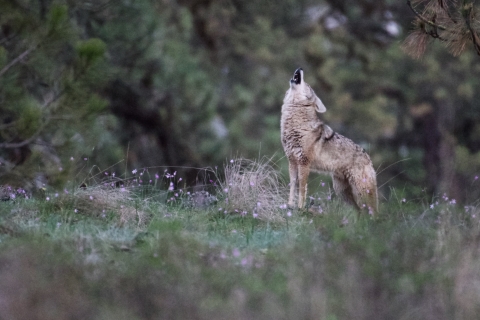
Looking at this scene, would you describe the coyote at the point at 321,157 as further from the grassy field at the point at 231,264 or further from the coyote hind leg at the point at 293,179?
the grassy field at the point at 231,264

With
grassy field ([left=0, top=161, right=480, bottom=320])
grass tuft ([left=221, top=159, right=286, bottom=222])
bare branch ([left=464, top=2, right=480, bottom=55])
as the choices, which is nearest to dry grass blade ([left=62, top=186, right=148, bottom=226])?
grassy field ([left=0, top=161, right=480, bottom=320])

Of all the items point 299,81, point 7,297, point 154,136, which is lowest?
point 154,136

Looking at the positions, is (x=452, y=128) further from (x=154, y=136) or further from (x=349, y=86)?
(x=154, y=136)

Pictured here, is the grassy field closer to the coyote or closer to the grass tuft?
the grass tuft

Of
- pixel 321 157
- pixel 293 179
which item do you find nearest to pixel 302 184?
pixel 293 179

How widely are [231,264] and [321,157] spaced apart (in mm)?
3539

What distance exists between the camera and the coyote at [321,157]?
913 centimetres

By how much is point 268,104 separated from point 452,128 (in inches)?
210

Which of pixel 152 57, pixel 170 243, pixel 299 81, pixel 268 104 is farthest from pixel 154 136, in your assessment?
pixel 170 243

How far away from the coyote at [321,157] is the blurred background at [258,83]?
3.69 meters

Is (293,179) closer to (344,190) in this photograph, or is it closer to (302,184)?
(302,184)

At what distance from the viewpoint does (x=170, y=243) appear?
237 inches

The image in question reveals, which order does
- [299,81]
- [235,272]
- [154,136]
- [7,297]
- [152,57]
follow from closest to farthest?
1. [7,297]
2. [235,272]
3. [299,81]
4. [152,57]
5. [154,136]

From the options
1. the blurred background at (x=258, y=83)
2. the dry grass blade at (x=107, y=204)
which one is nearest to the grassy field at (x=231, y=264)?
the dry grass blade at (x=107, y=204)
